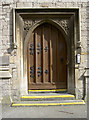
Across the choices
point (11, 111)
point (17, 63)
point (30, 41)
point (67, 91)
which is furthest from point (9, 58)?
point (67, 91)

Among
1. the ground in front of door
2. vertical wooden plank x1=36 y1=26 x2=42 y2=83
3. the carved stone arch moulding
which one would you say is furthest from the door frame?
the ground in front of door

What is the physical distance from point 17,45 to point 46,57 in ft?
4.04

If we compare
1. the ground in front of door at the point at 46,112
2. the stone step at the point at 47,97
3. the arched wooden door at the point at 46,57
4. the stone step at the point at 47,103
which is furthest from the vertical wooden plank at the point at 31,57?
the ground in front of door at the point at 46,112

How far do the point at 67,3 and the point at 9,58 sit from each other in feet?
9.91

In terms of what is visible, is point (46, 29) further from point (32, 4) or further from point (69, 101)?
point (69, 101)

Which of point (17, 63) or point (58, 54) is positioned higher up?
point (58, 54)

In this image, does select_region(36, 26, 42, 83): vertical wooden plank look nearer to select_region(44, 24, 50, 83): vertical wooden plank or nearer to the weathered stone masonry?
select_region(44, 24, 50, 83): vertical wooden plank

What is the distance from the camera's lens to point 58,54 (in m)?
4.19

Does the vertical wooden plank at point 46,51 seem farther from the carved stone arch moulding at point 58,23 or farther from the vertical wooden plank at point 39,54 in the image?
the carved stone arch moulding at point 58,23

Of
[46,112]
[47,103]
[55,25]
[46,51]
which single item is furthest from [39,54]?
[46,112]

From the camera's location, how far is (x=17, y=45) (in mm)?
3801

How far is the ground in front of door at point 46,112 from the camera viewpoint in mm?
3000

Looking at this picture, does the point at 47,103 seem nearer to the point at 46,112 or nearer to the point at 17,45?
the point at 46,112

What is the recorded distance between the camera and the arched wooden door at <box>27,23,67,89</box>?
4.16 meters
